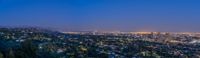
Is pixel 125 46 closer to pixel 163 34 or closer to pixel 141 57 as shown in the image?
pixel 141 57

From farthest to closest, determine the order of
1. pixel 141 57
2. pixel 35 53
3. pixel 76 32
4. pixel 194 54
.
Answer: pixel 76 32 → pixel 194 54 → pixel 141 57 → pixel 35 53

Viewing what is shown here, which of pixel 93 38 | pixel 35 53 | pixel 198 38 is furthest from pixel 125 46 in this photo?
pixel 35 53

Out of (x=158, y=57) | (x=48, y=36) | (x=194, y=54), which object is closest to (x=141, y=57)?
(x=158, y=57)

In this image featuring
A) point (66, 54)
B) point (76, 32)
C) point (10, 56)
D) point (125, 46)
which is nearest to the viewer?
point (10, 56)

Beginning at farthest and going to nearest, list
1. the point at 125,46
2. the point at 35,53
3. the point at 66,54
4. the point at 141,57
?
the point at 125,46 < the point at 141,57 < the point at 66,54 < the point at 35,53

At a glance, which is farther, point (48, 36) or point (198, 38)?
point (198, 38)

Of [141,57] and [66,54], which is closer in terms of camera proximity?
[66,54]

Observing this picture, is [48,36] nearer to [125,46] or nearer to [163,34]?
[125,46]

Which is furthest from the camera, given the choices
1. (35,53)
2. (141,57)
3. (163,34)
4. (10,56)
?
(163,34)

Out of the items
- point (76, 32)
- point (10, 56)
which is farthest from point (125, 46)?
point (10, 56)
